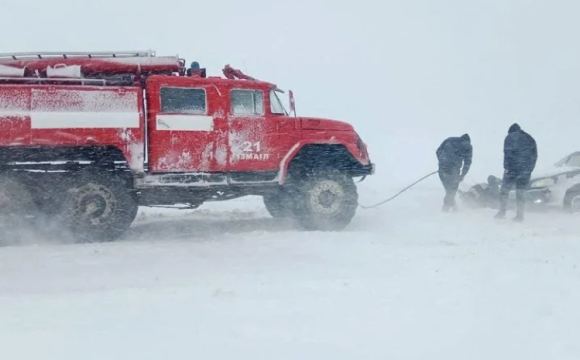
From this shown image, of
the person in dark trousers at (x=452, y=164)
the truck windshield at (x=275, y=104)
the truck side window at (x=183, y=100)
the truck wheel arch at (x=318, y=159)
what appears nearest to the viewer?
the truck side window at (x=183, y=100)

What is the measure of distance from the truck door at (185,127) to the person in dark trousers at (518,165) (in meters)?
5.22

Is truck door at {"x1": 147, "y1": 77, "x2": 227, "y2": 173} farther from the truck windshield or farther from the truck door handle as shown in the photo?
the truck windshield

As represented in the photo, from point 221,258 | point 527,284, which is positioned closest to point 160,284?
point 221,258

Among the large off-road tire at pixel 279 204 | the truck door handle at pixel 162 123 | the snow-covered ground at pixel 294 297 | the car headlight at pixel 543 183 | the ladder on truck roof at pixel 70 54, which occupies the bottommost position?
the snow-covered ground at pixel 294 297

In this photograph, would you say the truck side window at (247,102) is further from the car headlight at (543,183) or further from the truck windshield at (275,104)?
the car headlight at (543,183)

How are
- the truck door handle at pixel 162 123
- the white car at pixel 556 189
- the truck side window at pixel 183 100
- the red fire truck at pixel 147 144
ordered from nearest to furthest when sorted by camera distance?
the red fire truck at pixel 147 144
the truck door handle at pixel 162 123
the truck side window at pixel 183 100
the white car at pixel 556 189

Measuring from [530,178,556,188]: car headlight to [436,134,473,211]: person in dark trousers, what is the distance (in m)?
1.28

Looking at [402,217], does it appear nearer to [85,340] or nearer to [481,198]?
[481,198]

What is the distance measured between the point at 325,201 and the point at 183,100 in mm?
A: 2699

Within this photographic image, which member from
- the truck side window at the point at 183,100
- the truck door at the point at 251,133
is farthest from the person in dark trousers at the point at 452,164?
the truck side window at the point at 183,100

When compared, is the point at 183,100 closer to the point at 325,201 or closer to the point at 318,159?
the point at 318,159

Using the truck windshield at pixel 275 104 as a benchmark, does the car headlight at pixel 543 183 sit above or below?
below

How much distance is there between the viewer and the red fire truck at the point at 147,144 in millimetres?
8430

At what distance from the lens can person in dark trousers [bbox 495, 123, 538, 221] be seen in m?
11.1
